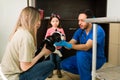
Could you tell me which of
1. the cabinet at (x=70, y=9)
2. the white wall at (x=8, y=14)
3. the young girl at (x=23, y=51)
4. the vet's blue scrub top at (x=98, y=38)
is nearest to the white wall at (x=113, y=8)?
the cabinet at (x=70, y=9)

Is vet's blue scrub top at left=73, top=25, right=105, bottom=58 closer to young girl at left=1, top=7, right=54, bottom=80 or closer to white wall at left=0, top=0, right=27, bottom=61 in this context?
young girl at left=1, top=7, right=54, bottom=80

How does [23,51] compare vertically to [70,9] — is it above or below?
below

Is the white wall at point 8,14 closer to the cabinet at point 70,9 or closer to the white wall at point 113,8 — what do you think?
the cabinet at point 70,9

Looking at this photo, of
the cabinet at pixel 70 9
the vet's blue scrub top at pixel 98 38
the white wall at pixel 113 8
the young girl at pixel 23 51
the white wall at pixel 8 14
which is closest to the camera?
the young girl at pixel 23 51

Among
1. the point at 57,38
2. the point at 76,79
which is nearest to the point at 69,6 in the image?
the point at 76,79

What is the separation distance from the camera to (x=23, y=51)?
154 cm

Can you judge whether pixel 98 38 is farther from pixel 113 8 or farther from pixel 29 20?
pixel 113 8

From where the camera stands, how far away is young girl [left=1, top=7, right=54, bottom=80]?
154cm

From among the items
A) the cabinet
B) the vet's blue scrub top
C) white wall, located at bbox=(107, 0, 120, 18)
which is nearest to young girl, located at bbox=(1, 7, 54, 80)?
the vet's blue scrub top

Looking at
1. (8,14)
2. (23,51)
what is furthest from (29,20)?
(8,14)

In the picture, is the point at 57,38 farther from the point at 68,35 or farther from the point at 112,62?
the point at 112,62

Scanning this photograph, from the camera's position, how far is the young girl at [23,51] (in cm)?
154

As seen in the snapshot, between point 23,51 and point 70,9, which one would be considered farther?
point 70,9

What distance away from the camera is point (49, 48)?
1746 millimetres
